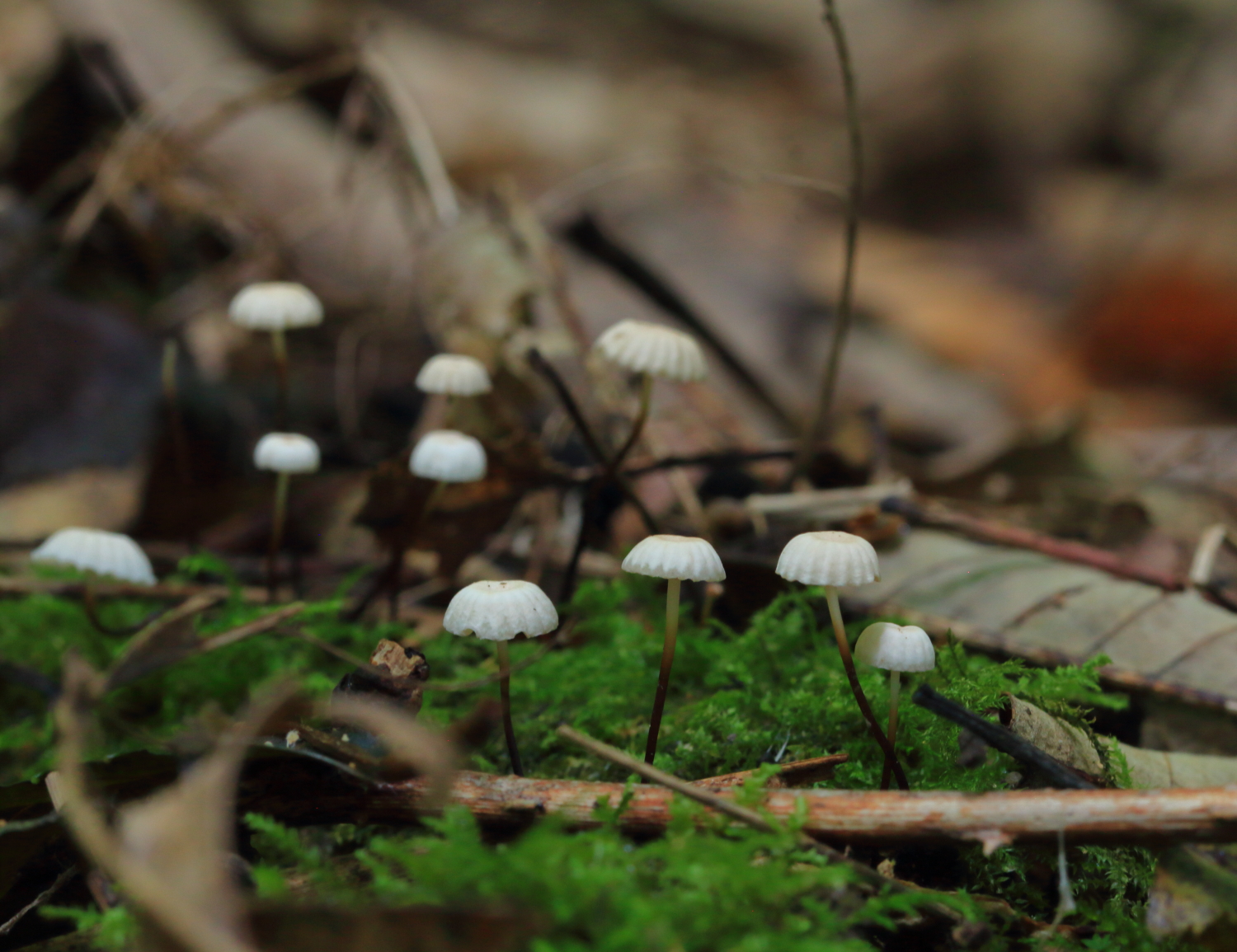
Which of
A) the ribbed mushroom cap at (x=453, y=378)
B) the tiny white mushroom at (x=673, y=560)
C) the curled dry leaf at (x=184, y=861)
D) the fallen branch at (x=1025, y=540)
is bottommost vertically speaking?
the curled dry leaf at (x=184, y=861)

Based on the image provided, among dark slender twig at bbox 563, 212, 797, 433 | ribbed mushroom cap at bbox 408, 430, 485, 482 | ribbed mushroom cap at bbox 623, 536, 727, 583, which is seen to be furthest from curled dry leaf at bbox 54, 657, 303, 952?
dark slender twig at bbox 563, 212, 797, 433

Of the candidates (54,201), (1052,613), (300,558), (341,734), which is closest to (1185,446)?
(1052,613)

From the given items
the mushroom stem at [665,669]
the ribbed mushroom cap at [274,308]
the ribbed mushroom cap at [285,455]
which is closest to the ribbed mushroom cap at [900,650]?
the mushroom stem at [665,669]

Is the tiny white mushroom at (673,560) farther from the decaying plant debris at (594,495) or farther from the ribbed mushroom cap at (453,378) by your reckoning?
the ribbed mushroom cap at (453,378)

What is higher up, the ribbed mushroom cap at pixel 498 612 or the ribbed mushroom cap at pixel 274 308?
the ribbed mushroom cap at pixel 274 308

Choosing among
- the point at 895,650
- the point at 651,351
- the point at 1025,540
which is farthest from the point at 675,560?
the point at 1025,540
